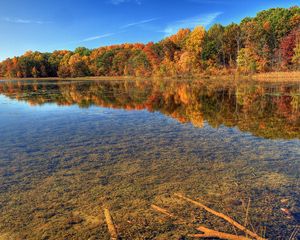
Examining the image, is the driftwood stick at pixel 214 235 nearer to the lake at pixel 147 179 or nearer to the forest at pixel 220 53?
the lake at pixel 147 179

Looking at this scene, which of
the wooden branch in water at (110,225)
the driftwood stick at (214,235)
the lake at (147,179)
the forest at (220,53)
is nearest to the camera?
the driftwood stick at (214,235)

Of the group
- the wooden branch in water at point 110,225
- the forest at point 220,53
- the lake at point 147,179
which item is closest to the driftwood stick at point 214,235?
the lake at point 147,179

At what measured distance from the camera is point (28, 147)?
880cm

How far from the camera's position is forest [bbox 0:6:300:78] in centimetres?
5938

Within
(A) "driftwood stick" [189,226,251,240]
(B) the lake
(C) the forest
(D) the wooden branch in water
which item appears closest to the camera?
(A) "driftwood stick" [189,226,251,240]

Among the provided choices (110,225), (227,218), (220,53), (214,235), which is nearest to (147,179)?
(110,225)

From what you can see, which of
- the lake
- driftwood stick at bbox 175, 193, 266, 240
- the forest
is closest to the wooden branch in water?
the lake

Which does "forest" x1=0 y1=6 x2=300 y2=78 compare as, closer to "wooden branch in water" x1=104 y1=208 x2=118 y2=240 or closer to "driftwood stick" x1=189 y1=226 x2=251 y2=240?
"driftwood stick" x1=189 y1=226 x2=251 y2=240

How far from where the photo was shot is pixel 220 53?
7300 cm

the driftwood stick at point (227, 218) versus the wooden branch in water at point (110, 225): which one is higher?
the wooden branch in water at point (110, 225)

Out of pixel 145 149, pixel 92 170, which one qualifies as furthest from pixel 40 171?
pixel 145 149

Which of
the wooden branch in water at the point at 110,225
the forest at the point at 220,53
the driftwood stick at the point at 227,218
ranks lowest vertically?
the driftwood stick at the point at 227,218

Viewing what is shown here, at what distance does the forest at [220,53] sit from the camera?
195ft

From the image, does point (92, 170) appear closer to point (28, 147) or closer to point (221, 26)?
point (28, 147)
